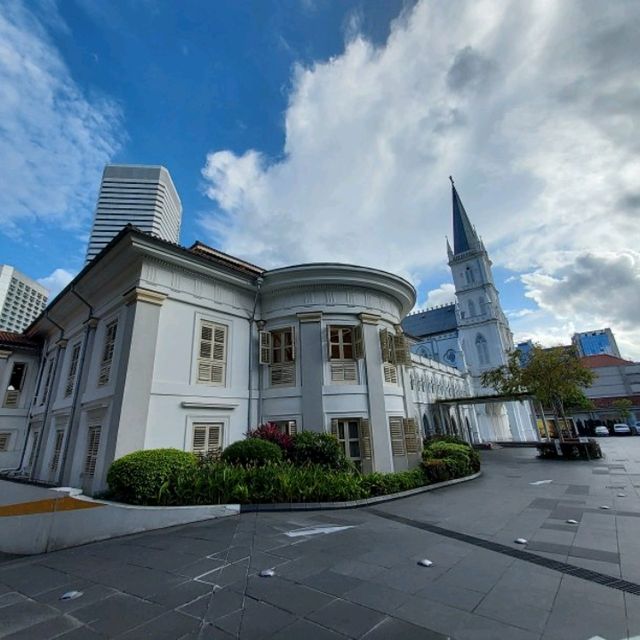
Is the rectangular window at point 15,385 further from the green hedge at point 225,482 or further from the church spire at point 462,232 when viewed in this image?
the church spire at point 462,232

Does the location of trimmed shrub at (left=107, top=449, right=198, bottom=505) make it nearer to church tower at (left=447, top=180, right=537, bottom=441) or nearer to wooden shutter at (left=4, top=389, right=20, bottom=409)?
wooden shutter at (left=4, top=389, right=20, bottom=409)

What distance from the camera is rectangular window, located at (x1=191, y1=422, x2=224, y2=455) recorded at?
991 centimetres

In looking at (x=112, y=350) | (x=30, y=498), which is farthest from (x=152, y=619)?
(x=112, y=350)

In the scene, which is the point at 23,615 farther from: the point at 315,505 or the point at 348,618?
the point at 315,505

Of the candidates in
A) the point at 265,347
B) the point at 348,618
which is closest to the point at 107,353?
the point at 265,347

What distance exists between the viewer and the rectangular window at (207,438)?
991 cm

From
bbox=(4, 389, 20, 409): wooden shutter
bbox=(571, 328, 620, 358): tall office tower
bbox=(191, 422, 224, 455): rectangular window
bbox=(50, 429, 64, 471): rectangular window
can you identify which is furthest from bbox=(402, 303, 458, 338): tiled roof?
bbox=(571, 328, 620, 358): tall office tower

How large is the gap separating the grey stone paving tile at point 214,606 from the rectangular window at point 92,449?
7.82 meters

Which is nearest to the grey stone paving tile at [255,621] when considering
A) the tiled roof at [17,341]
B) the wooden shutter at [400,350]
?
the wooden shutter at [400,350]

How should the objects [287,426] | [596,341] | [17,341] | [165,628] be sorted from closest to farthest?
[165,628]
[287,426]
[17,341]
[596,341]

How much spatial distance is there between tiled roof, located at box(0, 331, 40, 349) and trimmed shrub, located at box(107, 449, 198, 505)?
14293mm

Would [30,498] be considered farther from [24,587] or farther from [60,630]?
[60,630]

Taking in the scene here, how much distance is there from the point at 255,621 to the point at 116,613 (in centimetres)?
143

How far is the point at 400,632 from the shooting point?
8.95 feet
